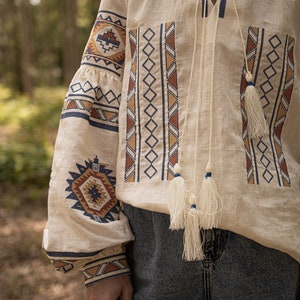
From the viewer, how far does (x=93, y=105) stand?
3.55 feet

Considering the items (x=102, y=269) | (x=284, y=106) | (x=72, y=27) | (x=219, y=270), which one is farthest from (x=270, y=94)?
(x=72, y=27)

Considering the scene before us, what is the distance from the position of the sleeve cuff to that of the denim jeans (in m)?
0.08

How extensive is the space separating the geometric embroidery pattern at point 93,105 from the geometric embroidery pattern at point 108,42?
0.23 ft

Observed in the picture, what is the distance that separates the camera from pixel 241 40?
3.22ft

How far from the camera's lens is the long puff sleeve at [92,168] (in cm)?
100

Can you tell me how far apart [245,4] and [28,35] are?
12807 millimetres

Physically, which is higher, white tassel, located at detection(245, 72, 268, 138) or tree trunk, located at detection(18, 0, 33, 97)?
tree trunk, located at detection(18, 0, 33, 97)

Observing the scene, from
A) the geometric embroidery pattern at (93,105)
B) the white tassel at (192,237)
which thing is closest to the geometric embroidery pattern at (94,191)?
the geometric embroidery pattern at (93,105)

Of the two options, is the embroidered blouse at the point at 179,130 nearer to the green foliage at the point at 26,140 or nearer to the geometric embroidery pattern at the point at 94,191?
the geometric embroidery pattern at the point at 94,191

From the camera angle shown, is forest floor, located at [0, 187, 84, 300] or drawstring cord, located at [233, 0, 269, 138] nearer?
drawstring cord, located at [233, 0, 269, 138]

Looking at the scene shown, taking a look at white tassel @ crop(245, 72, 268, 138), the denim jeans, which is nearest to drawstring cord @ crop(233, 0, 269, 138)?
white tassel @ crop(245, 72, 268, 138)

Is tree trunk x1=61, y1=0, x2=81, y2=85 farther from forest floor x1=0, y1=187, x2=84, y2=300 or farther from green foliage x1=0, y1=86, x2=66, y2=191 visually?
forest floor x1=0, y1=187, x2=84, y2=300

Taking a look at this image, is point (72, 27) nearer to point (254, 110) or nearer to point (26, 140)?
point (26, 140)

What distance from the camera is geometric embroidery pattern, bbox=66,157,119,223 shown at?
102 cm
